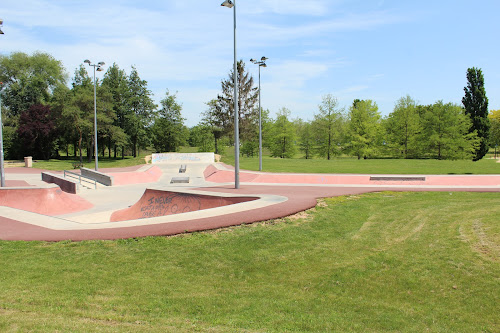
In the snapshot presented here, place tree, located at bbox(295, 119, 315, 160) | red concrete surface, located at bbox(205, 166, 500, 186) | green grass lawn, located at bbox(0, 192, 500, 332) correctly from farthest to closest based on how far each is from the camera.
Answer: tree, located at bbox(295, 119, 315, 160) → red concrete surface, located at bbox(205, 166, 500, 186) → green grass lawn, located at bbox(0, 192, 500, 332)

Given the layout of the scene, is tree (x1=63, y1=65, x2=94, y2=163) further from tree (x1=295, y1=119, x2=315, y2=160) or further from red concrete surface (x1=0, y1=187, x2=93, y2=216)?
tree (x1=295, y1=119, x2=315, y2=160)

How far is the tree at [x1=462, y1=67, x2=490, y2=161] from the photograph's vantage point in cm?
4941

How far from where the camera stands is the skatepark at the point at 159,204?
10125 mm

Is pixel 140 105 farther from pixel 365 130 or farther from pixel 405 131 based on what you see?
pixel 405 131

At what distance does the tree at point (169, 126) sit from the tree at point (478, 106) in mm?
47662

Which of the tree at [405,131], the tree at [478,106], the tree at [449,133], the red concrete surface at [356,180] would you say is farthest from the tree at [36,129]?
the tree at [478,106]

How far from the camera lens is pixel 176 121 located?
63.8 m

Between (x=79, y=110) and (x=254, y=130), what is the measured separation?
2703 centimetres

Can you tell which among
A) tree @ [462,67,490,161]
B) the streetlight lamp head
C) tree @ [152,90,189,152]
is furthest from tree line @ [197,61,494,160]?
the streetlight lamp head

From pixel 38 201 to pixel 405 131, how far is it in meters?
49.6

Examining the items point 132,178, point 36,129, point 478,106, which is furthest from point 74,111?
point 478,106

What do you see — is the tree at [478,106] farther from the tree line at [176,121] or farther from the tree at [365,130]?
the tree at [365,130]

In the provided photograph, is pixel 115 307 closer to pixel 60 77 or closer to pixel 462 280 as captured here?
pixel 462 280

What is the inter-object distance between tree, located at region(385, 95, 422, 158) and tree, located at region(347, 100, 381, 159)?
2.70 meters
